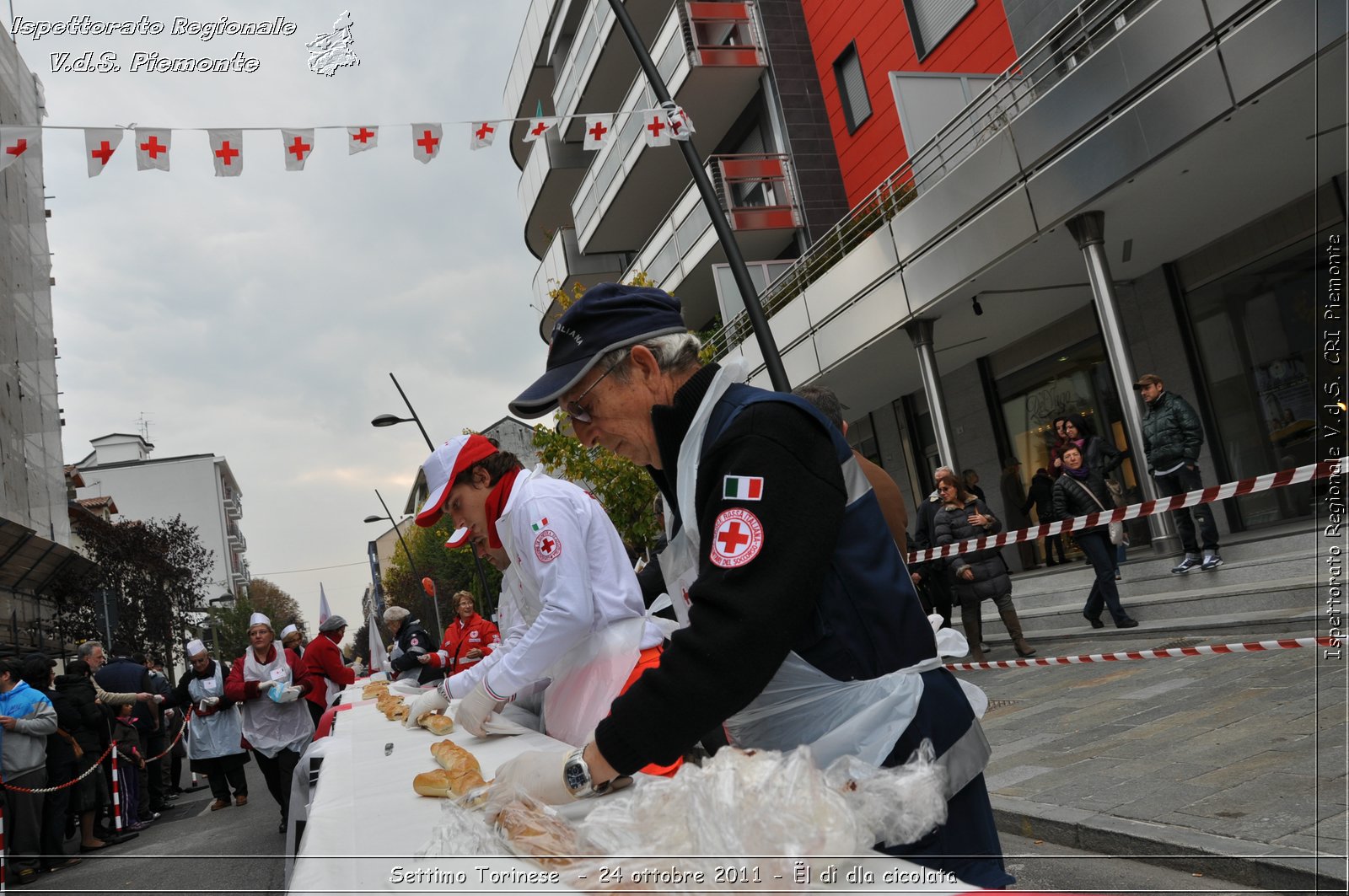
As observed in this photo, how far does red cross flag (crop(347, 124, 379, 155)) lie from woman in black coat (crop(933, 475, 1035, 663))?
20.9 feet

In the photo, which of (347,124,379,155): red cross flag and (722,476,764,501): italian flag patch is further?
(347,124,379,155): red cross flag

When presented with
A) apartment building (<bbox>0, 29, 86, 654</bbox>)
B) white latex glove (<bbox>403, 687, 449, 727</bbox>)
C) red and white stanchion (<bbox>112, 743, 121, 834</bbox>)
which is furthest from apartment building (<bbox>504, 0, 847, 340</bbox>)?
white latex glove (<bbox>403, 687, 449, 727</bbox>)

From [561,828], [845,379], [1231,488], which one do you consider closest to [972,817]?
[561,828]

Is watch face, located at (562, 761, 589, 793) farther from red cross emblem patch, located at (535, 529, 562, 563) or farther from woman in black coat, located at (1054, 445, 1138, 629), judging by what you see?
woman in black coat, located at (1054, 445, 1138, 629)

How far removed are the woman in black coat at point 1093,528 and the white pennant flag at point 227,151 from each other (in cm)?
790

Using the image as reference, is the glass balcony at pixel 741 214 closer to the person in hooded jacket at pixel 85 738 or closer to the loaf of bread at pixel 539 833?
the person in hooded jacket at pixel 85 738

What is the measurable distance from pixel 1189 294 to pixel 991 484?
541cm

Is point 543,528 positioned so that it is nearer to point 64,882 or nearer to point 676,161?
point 64,882

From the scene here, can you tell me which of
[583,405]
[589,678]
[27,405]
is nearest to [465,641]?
[589,678]

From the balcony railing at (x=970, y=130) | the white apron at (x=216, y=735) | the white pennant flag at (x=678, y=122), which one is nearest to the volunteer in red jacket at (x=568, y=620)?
the white pennant flag at (x=678, y=122)

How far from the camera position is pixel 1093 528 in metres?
8.77

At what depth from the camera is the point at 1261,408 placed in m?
12.0

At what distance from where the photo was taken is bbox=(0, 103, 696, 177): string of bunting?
7785 millimetres

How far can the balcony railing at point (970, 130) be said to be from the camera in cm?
1094
